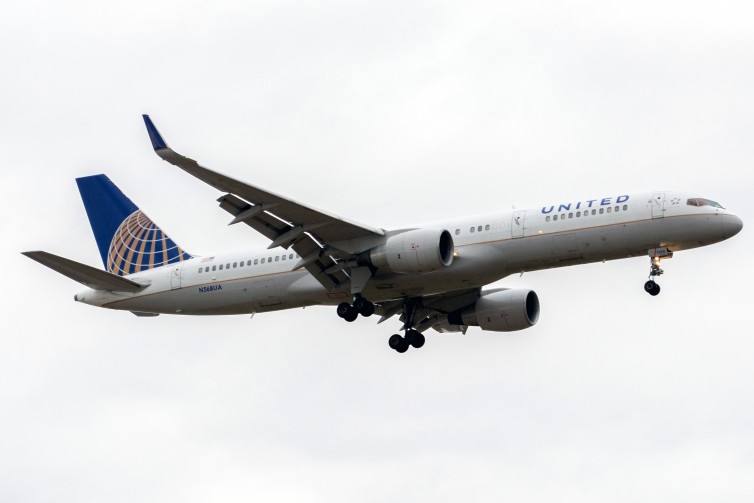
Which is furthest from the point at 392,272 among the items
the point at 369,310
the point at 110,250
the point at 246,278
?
the point at 110,250

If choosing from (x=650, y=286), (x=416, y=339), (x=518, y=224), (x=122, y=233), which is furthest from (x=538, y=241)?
(x=122, y=233)

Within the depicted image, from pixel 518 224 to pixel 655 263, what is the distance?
4.58 meters

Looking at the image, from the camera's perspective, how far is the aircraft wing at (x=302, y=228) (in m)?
46.4

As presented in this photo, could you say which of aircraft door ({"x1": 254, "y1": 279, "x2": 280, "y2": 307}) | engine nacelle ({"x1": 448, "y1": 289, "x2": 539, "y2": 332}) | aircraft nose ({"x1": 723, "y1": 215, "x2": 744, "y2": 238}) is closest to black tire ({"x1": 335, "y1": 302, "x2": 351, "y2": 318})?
aircraft door ({"x1": 254, "y1": 279, "x2": 280, "y2": 307})

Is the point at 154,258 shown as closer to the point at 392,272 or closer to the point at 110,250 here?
the point at 110,250

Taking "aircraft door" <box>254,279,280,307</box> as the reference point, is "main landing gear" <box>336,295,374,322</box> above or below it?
below

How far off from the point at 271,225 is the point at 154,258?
353 inches

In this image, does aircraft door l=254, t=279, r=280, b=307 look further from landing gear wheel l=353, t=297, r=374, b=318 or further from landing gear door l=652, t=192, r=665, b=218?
landing gear door l=652, t=192, r=665, b=218

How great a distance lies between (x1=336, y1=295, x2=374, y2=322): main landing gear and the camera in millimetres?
50219

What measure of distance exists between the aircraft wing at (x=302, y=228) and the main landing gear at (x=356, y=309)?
34.5 inches

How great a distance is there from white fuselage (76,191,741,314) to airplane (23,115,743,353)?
0.04 m

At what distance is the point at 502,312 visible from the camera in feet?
179

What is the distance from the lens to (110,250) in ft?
190

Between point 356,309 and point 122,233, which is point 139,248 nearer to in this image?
point 122,233
